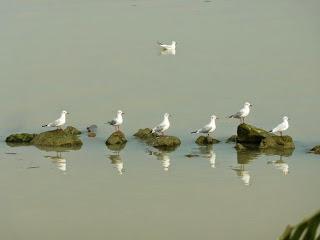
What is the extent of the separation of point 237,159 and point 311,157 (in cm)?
167

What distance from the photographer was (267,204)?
13.1m

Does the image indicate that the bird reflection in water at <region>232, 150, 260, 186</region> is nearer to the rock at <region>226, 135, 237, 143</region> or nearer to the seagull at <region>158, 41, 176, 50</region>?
the rock at <region>226, 135, 237, 143</region>

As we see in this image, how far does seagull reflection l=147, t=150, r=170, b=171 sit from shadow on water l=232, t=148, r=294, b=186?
150 centimetres

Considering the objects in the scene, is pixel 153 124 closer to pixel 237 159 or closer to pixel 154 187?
pixel 237 159

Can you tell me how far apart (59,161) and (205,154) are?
341cm

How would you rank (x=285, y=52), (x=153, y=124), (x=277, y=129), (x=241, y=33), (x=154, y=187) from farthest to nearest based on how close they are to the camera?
(x=241, y=33)
(x=285, y=52)
(x=153, y=124)
(x=277, y=129)
(x=154, y=187)

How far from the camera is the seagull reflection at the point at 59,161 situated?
1640 centimetres

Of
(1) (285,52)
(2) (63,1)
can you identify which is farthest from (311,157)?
(2) (63,1)

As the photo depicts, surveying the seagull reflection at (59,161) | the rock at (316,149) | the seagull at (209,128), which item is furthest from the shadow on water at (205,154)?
the seagull reflection at (59,161)

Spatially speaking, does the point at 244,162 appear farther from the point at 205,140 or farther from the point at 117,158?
the point at 117,158

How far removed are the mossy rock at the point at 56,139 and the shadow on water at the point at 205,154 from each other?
306 centimetres

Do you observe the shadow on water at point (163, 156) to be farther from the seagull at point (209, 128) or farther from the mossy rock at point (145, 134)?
the seagull at point (209, 128)

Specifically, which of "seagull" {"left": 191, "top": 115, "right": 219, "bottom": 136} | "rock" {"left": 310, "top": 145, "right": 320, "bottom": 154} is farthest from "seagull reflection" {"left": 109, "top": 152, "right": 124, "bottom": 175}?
"rock" {"left": 310, "top": 145, "right": 320, "bottom": 154}

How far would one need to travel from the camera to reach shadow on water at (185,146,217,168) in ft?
53.8
